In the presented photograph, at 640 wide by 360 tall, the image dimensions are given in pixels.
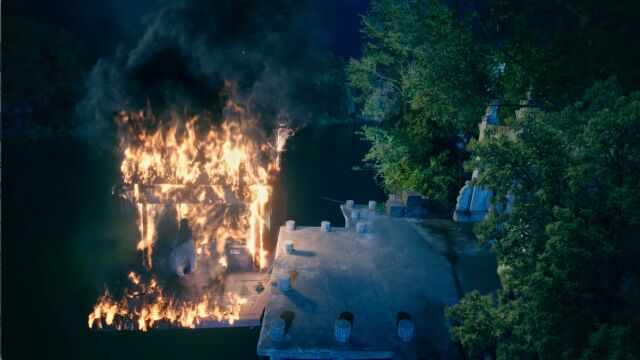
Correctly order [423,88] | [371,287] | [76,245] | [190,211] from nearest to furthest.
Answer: [371,287], [423,88], [76,245], [190,211]

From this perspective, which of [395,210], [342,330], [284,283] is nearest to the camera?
[342,330]

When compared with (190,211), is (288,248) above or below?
above

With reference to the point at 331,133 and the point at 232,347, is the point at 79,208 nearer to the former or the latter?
the point at 232,347

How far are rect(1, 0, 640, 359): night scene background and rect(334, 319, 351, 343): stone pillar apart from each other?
1.72 m

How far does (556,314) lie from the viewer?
4.55 m

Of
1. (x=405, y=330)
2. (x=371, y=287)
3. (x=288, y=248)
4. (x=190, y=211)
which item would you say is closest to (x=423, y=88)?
(x=288, y=248)

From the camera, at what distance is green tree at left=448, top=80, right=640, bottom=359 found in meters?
4.29

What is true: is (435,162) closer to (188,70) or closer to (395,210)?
(395,210)

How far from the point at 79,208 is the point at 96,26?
4310 cm

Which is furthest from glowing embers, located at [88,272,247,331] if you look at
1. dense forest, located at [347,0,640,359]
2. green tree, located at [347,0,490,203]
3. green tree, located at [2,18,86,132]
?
green tree, located at [2,18,86,132]

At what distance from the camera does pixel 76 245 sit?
16.3 metres

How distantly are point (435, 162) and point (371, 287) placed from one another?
879 centimetres

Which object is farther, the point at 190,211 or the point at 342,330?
the point at 190,211

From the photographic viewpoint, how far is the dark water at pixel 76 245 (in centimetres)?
1025
